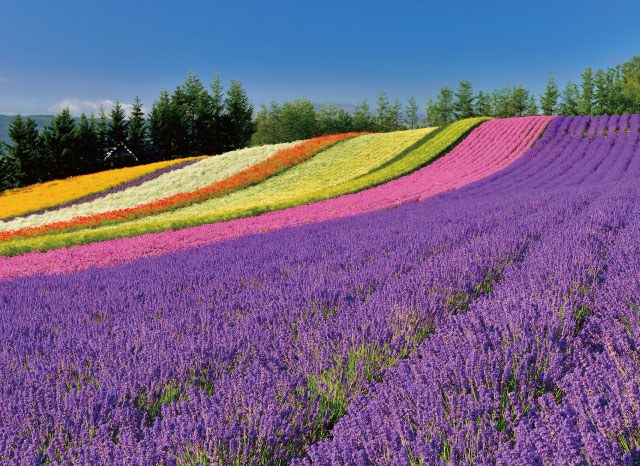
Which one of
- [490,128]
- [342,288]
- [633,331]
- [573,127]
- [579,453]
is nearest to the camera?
[579,453]

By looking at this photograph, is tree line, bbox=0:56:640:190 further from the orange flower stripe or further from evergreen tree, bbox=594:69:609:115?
the orange flower stripe

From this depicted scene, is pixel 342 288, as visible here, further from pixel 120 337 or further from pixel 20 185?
pixel 20 185

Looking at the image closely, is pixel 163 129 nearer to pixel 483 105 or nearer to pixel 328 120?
pixel 328 120

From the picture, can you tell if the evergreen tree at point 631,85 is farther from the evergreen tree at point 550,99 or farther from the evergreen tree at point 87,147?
the evergreen tree at point 87,147

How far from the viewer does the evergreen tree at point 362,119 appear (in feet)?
220

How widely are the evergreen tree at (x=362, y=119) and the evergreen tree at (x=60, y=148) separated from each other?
40990mm

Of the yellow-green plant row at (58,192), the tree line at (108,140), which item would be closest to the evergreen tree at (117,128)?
the tree line at (108,140)

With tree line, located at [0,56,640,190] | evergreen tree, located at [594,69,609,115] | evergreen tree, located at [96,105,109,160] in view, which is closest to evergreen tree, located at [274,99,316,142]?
tree line, located at [0,56,640,190]

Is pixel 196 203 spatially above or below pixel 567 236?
above

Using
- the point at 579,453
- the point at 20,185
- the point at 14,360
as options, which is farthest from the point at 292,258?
the point at 20,185

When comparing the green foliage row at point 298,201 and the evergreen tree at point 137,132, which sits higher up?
the evergreen tree at point 137,132

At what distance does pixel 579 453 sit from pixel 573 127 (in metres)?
33.7

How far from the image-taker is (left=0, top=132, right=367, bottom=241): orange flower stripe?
1638 centimetres

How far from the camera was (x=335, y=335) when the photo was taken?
2510 mm
